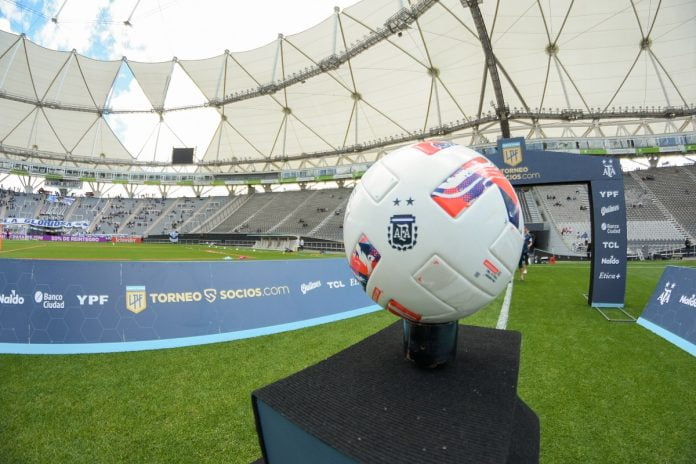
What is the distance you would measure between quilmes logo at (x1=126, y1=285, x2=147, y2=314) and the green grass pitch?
1.93 feet

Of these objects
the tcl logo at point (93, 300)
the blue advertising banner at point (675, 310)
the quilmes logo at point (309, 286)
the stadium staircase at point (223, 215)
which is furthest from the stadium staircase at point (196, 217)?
the blue advertising banner at point (675, 310)

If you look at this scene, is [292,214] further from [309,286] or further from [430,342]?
[430,342]

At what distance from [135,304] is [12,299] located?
52.6 inches

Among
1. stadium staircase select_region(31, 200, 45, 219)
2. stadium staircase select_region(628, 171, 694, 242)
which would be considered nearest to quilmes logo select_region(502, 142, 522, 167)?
stadium staircase select_region(628, 171, 694, 242)

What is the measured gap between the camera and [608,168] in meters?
7.20

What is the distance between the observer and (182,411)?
2699mm

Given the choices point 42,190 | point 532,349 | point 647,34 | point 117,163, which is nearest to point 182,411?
point 532,349

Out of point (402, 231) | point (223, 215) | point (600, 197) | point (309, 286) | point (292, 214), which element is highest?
point (600, 197)

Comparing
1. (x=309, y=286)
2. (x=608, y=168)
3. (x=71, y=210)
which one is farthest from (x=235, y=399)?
(x=71, y=210)

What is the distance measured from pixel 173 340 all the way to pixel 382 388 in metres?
3.84

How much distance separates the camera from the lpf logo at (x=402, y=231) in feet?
4.56

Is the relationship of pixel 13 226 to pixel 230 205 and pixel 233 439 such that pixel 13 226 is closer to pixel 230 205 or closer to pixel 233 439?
pixel 230 205

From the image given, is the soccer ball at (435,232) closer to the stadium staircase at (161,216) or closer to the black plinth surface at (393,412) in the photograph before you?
the black plinth surface at (393,412)

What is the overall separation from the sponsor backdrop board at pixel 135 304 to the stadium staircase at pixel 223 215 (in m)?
42.2
